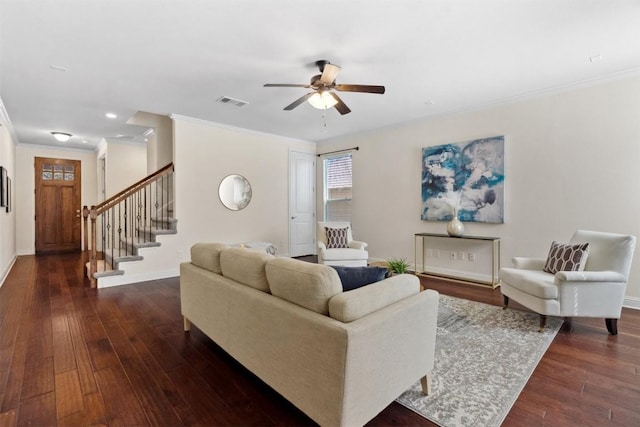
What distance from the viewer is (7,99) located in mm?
4078

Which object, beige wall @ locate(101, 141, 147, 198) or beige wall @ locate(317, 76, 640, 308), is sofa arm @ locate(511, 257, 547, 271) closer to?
beige wall @ locate(317, 76, 640, 308)

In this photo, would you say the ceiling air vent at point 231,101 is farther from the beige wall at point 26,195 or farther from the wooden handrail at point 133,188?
the beige wall at point 26,195

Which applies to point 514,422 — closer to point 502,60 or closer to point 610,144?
point 502,60

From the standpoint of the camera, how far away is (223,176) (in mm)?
5484

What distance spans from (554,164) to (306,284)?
3.97m

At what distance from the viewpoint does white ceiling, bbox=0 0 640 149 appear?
2.26 m

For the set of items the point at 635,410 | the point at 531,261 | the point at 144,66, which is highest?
the point at 144,66

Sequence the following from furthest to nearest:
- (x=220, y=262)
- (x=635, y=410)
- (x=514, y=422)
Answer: (x=220, y=262) → (x=635, y=410) → (x=514, y=422)

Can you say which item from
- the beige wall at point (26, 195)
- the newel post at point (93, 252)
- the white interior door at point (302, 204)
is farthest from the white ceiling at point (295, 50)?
the beige wall at point (26, 195)

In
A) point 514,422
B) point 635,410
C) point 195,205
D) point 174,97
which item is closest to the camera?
point 514,422

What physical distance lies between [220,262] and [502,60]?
333 cm

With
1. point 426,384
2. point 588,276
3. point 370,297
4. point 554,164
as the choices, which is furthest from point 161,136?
point 588,276

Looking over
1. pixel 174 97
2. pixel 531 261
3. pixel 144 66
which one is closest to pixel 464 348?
pixel 531 261

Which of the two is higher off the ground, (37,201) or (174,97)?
(174,97)
